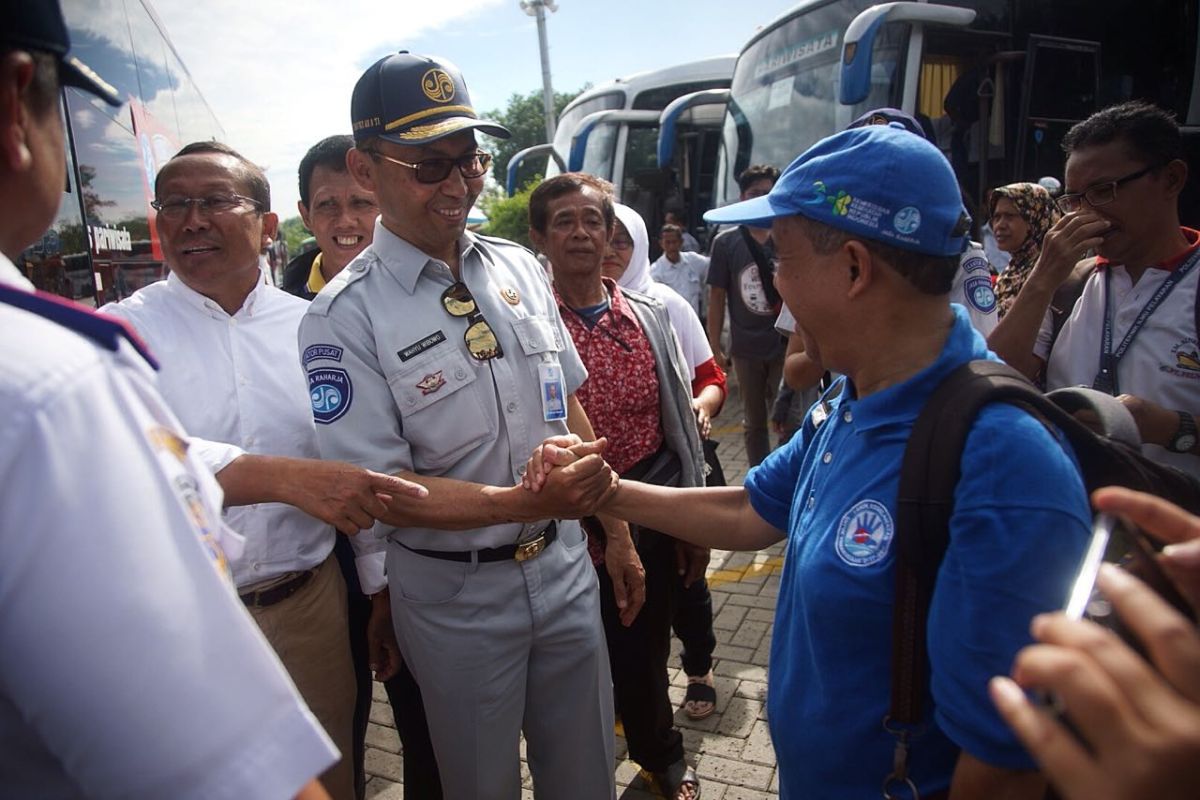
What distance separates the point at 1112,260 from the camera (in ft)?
8.66

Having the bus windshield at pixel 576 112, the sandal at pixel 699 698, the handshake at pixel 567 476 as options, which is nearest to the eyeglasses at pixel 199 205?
the handshake at pixel 567 476

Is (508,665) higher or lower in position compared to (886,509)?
lower

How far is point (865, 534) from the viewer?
4.43 ft

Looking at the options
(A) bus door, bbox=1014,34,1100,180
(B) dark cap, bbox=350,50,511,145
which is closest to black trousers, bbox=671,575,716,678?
(B) dark cap, bbox=350,50,511,145

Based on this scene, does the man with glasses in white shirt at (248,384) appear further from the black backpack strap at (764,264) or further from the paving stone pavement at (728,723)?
the black backpack strap at (764,264)

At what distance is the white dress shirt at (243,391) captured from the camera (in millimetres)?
2143

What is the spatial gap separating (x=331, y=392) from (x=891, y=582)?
1368 millimetres

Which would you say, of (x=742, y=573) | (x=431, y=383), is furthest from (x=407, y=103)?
(x=742, y=573)

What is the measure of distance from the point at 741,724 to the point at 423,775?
141 centimetres

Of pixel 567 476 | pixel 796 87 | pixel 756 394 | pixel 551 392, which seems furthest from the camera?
pixel 796 87

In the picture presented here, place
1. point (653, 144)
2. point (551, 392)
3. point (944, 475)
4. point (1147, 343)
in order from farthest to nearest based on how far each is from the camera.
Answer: point (653, 144), point (1147, 343), point (551, 392), point (944, 475)

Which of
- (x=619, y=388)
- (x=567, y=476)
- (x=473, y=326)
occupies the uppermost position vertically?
(x=473, y=326)

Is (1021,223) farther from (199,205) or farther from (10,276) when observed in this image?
(10,276)

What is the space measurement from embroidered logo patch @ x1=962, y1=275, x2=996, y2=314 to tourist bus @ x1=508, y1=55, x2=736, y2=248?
6990 mm
